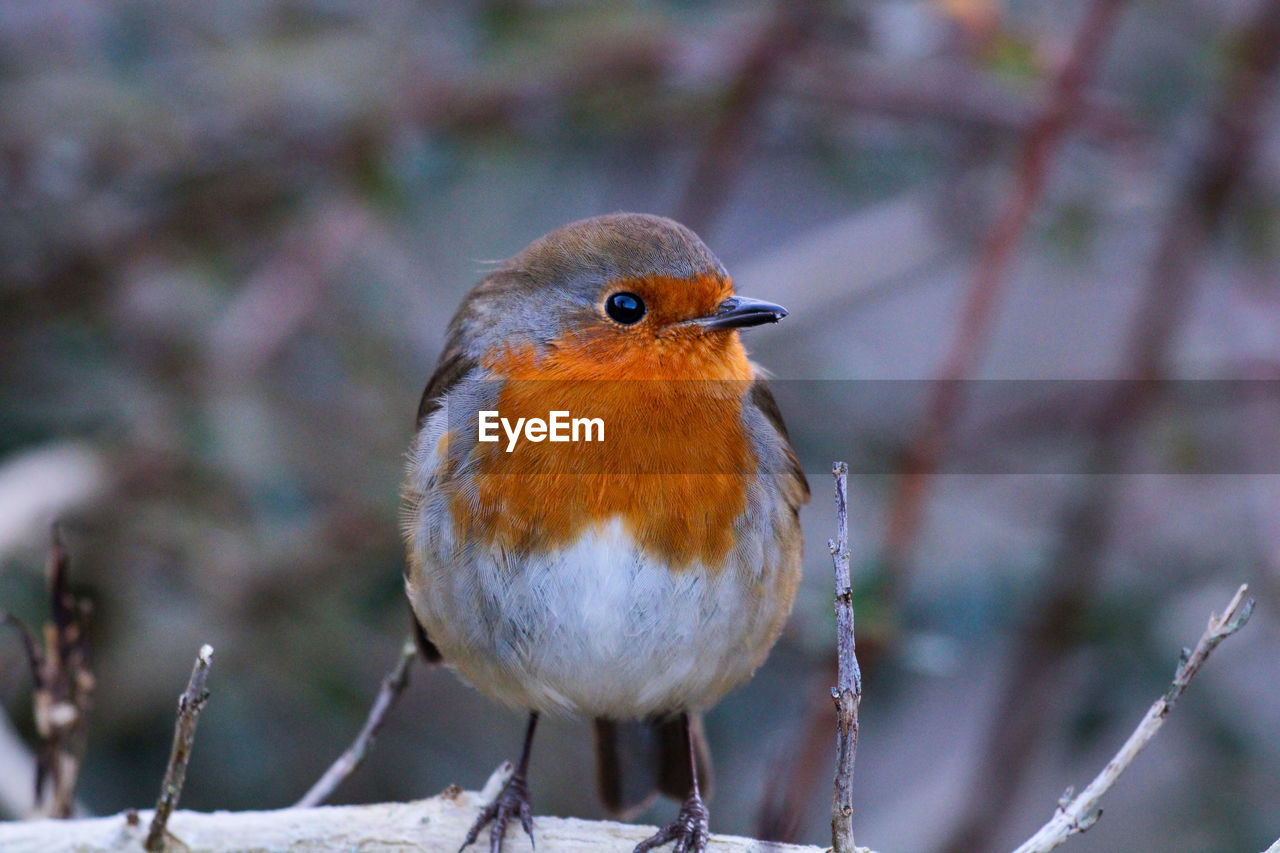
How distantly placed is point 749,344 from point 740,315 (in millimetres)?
1948

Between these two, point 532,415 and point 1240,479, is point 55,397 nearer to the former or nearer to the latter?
point 532,415

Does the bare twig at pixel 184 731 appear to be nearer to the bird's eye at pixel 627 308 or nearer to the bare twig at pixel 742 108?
the bird's eye at pixel 627 308

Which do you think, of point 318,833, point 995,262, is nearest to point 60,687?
point 318,833

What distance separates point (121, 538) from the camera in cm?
402

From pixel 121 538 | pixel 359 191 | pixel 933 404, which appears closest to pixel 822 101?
pixel 933 404

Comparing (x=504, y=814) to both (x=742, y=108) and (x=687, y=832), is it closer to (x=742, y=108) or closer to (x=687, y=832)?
(x=687, y=832)

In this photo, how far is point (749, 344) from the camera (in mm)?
4504

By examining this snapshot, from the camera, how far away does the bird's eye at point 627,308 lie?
2.62 meters

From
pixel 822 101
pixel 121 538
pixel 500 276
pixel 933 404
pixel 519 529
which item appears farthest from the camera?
pixel 822 101

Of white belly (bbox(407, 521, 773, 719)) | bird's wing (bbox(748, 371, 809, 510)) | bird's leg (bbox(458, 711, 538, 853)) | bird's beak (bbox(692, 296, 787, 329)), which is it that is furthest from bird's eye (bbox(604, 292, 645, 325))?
bird's leg (bbox(458, 711, 538, 853))

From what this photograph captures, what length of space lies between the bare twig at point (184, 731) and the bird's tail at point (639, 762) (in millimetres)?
1153

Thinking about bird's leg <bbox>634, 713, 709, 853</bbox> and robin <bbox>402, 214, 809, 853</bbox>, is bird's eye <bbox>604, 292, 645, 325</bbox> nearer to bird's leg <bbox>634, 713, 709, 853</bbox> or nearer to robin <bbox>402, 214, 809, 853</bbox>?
robin <bbox>402, 214, 809, 853</bbox>

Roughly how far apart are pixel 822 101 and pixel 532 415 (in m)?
2.19

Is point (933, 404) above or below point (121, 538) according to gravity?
A: above
